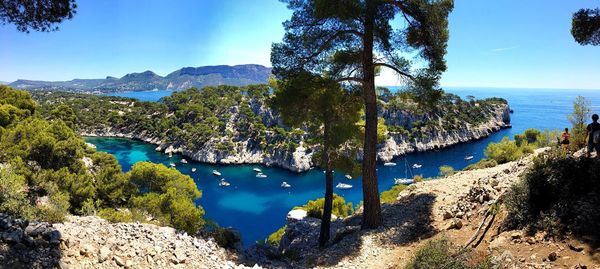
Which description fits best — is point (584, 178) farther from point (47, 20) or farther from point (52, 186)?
point (52, 186)

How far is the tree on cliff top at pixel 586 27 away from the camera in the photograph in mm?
7970

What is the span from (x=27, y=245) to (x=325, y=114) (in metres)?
9.14

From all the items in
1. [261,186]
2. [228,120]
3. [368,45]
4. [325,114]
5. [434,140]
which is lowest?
[261,186]

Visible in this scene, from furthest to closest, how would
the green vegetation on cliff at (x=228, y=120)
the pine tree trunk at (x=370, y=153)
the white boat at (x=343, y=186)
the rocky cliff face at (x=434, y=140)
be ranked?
the green vegetation on cliff at (x=228, y=120), the rocky cliff face at (x=434, y=140), the white boat at (x=343, y=186), the pine tree trunk at (x=370, y=153)

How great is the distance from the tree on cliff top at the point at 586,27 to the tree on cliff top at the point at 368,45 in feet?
10.4

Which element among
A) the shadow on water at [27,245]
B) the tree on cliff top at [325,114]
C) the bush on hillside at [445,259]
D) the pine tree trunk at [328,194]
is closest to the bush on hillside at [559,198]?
the bush on hillside at [445,259]

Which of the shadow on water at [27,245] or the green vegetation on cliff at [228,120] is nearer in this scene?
the shadow on water at [27,245]

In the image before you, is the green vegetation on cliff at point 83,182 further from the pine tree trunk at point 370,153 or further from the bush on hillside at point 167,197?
the pine tree trunk at point 370,153

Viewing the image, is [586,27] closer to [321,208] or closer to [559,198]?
[559,198]

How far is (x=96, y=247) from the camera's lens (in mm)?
6289

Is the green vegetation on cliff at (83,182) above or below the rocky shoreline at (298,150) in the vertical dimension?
above

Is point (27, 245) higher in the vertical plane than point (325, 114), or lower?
lower

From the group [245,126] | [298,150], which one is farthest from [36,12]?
[245,126]

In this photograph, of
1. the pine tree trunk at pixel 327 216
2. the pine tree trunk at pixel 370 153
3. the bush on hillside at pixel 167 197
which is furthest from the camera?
the bush on hillside at pixel 167 197
